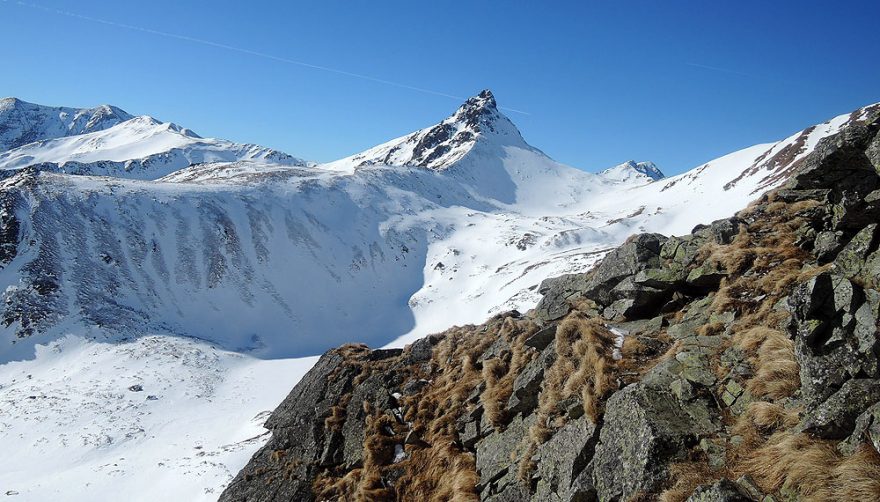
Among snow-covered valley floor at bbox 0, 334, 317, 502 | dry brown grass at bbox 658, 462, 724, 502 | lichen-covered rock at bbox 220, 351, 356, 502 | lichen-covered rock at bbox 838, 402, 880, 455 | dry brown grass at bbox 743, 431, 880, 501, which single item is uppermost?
lichen-covered rock at bbox 838, 402, 880, 455

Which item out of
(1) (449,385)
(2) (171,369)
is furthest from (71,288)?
(1) (449,385)

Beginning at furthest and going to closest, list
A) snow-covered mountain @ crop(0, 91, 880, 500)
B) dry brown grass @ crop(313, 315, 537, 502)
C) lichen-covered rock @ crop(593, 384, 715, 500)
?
snow-covered mountain @ crop(0, 91, 880, 500) → dry brown grass @ crop(313, 315, 537, 502) → lichen-covered rock @ crop(593, 384, 715, 500)

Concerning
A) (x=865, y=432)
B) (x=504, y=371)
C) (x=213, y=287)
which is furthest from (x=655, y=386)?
(x=213, y=287)

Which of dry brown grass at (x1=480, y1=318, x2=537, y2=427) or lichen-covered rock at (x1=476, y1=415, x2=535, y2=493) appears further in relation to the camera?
dry brown grass at (x1=480, y1=318, x2=537, y2=427)

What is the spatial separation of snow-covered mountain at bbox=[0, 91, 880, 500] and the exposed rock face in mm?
7588

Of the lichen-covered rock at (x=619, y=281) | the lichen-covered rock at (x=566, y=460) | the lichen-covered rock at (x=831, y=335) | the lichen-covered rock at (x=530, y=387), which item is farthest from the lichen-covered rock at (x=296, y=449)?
the lichen-covered rock at (x=831, y=335)

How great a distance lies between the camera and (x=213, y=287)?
5900cm

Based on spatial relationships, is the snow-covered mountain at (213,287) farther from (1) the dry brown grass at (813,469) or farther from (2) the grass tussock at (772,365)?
(2) the grass tussock at (772,365)

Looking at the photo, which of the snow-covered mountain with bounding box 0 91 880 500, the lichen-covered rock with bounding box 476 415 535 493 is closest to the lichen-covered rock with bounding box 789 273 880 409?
the lichen-covered rock with bounding box 476 415 535 493

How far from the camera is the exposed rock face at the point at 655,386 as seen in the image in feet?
21.1

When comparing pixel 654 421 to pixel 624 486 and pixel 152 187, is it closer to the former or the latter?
pixel 624 486

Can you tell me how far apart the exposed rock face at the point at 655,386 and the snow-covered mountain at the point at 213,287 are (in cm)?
759

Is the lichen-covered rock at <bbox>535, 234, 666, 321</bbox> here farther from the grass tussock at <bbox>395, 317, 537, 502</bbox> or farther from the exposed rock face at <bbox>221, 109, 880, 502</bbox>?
the grass tussock at <bbox>395, 317, 537, 502</bbox>

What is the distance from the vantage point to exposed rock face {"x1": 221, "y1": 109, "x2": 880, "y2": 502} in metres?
6.43
